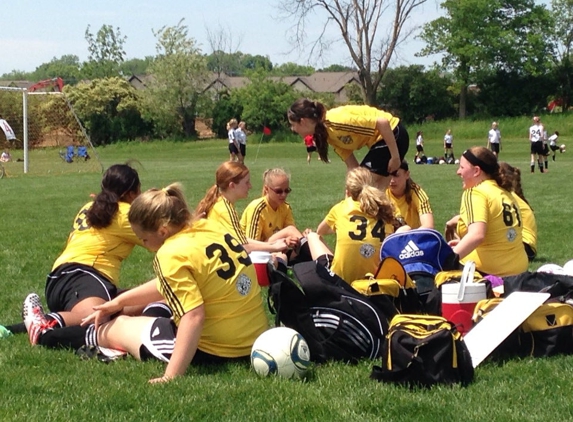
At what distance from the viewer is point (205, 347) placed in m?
4.40

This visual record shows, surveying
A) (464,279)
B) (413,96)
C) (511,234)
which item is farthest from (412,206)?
(413,96)

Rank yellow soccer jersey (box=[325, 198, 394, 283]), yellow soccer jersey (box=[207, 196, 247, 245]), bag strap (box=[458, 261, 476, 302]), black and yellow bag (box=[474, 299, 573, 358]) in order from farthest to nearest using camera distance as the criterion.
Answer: yellow soccer jersey (box=[207, 196, 247, 245]) → yellow soccer jersey (box=[325, 198, 394, 283]) → bag strap (box=[458, 261, 476, 302]) → black and yellow bag (box=[474, 299, 573, 358])

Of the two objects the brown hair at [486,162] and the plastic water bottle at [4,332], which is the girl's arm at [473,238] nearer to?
the brown hair at [486,162]

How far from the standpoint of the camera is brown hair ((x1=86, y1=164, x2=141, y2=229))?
536cm

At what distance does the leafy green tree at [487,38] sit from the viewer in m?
61.2

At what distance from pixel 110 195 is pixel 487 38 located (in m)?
61.3

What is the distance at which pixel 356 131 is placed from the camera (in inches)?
278

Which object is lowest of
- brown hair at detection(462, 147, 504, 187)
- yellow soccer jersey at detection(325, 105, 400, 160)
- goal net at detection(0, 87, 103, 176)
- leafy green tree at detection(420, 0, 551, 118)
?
goal net at detection(0, 87, 103, 176)

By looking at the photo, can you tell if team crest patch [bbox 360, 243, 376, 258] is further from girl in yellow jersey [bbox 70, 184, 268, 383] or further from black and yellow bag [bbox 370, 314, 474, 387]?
black and yellow bag [bbox 370, 314, 474, 387]

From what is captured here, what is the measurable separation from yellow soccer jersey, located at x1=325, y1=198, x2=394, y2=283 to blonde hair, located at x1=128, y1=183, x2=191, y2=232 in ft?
6.33

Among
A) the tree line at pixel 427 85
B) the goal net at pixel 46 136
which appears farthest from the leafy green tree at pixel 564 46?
the goal net at pixel 46 136

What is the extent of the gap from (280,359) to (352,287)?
87cm

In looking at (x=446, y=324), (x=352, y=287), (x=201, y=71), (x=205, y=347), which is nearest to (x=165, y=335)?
(x=205, y=347)

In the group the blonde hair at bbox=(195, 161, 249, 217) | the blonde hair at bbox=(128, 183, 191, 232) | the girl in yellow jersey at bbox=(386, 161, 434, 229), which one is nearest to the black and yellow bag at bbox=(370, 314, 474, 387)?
the blonde hair at bbox=(128, 183, 191, 232)
